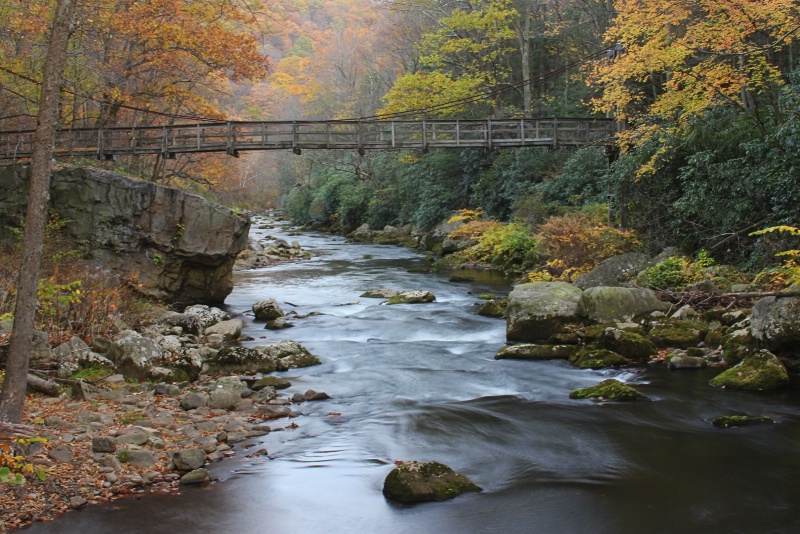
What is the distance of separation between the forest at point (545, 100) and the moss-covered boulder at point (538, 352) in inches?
196

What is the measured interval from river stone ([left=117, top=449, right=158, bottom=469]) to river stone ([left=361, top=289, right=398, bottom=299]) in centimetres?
1174

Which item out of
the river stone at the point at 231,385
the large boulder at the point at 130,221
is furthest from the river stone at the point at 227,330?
the river stone at the point at 231,385

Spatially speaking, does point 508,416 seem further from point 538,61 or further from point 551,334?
point 538,61

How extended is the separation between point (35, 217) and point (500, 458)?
203 inches

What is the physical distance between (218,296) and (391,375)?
764cm

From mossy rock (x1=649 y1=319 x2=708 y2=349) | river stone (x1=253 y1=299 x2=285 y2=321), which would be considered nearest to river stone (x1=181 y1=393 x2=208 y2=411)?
river stone (x1=253 y1=299 x2=285 y2=321)

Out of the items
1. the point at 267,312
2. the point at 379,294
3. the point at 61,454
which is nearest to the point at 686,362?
the point at 61,454

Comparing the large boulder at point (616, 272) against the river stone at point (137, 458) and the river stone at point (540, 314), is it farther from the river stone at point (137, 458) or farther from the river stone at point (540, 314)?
the river stone at point (137, 458)

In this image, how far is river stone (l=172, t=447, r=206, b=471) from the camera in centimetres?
649

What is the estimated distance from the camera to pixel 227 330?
1305 centimetres

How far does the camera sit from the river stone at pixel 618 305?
12219 mm

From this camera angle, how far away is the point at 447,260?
25.6 meters

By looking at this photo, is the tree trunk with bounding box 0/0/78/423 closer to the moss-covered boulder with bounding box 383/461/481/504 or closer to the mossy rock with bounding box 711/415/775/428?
the moss-covered boulder with bounding box 383/461/481/504

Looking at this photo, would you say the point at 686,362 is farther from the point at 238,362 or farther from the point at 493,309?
the point at 238,362
